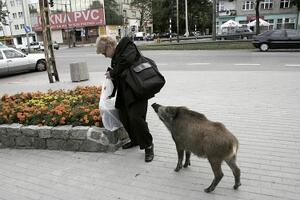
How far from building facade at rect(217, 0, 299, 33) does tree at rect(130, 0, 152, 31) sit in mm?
21515

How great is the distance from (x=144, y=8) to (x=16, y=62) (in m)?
65.1

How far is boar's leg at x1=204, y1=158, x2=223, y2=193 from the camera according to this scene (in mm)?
3371

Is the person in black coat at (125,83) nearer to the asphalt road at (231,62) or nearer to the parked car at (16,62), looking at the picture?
the asphalt road at (231,62)

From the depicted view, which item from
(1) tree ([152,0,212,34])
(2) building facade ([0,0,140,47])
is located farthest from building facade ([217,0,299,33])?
(2) building facade ([0,0,140,47])

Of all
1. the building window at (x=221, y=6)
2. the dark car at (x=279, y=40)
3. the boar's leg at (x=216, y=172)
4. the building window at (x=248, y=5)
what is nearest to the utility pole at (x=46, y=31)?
the boar's leg at (x=216, y=172)

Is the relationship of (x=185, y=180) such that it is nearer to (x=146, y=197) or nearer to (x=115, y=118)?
(x=146, y=197)

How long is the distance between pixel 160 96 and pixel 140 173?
4775 mm

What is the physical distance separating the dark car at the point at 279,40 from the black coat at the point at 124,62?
720 inches

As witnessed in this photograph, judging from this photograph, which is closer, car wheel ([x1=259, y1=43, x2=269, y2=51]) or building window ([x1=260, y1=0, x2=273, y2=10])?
car wheel ([x1=259, y1=43, x2=269, y2=51])

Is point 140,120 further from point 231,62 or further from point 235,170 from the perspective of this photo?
point 231,62

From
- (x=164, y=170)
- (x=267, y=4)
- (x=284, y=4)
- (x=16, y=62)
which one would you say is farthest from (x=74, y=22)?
(x=164, y=170)

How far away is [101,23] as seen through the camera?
→ 217 ft

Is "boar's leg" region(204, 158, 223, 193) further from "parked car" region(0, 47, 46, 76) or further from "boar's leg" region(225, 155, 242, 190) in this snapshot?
"parked car" region(0, 47, 46, 76)

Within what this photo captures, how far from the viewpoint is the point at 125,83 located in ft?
13.7
